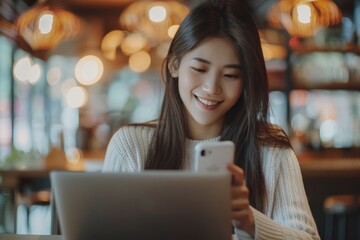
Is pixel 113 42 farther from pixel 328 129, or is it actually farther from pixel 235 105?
pixel 235 105

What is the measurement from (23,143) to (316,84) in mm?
3346

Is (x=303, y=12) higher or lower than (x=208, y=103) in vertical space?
higher

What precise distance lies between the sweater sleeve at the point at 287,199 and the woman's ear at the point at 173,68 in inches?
15.8

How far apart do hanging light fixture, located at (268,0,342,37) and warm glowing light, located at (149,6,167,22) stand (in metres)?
0.95

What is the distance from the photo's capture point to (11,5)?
19.3 ft

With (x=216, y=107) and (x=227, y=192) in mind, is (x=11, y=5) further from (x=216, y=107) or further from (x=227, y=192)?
(x=227, y=192)

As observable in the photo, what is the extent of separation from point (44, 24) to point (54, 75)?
15.2ft

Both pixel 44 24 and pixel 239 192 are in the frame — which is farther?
pixel 44 24

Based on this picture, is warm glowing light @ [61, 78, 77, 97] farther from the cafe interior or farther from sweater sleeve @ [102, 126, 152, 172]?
sweater sleeve @ [102, 126, 152, 172]

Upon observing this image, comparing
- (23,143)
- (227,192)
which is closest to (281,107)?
(23,143)

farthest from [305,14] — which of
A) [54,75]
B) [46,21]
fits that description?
[54,75]

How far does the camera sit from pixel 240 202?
1.37m

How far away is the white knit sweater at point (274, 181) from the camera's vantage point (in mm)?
1497

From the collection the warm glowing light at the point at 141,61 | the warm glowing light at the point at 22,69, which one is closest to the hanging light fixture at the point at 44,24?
the warm glowing light at the point at 22,69
